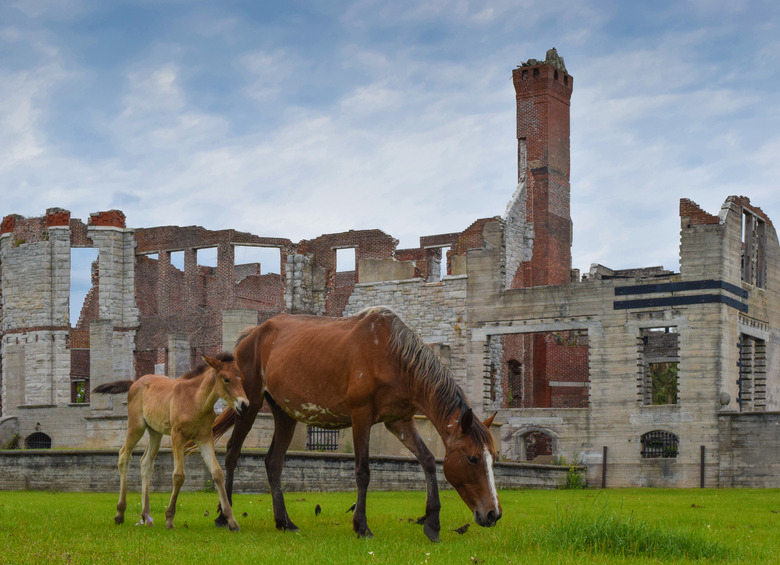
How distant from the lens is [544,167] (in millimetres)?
44406

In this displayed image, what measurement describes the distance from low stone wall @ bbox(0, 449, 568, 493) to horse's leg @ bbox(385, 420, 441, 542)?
7.31 meters

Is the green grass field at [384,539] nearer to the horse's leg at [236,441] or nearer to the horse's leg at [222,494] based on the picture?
the horse's leg at [222,494]

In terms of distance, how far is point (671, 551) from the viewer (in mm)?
7941

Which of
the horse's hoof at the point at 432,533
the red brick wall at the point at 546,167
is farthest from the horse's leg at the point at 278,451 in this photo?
the red brick wall at the point at 546,167

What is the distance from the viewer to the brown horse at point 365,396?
9.34 metres

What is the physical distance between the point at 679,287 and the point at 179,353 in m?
18.3

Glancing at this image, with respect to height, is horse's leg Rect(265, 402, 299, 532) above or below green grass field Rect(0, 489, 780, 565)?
above

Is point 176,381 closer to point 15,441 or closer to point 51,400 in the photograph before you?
point 15,441

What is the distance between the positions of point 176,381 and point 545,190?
34.6 metres

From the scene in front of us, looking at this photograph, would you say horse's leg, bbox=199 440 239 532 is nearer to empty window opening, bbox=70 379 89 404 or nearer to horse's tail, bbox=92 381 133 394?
horse's tail, bbox=92 381 133 394

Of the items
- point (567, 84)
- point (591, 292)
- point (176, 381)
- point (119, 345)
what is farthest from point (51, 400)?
point (176, 381)

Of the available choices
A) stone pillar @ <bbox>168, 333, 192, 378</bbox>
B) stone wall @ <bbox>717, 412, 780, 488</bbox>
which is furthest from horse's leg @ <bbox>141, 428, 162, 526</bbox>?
stone pillar @ <bbox>168, 333, 192, 378</bbox>

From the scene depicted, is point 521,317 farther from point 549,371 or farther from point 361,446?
point 361,446

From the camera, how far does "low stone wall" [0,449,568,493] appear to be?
17.1 metres
